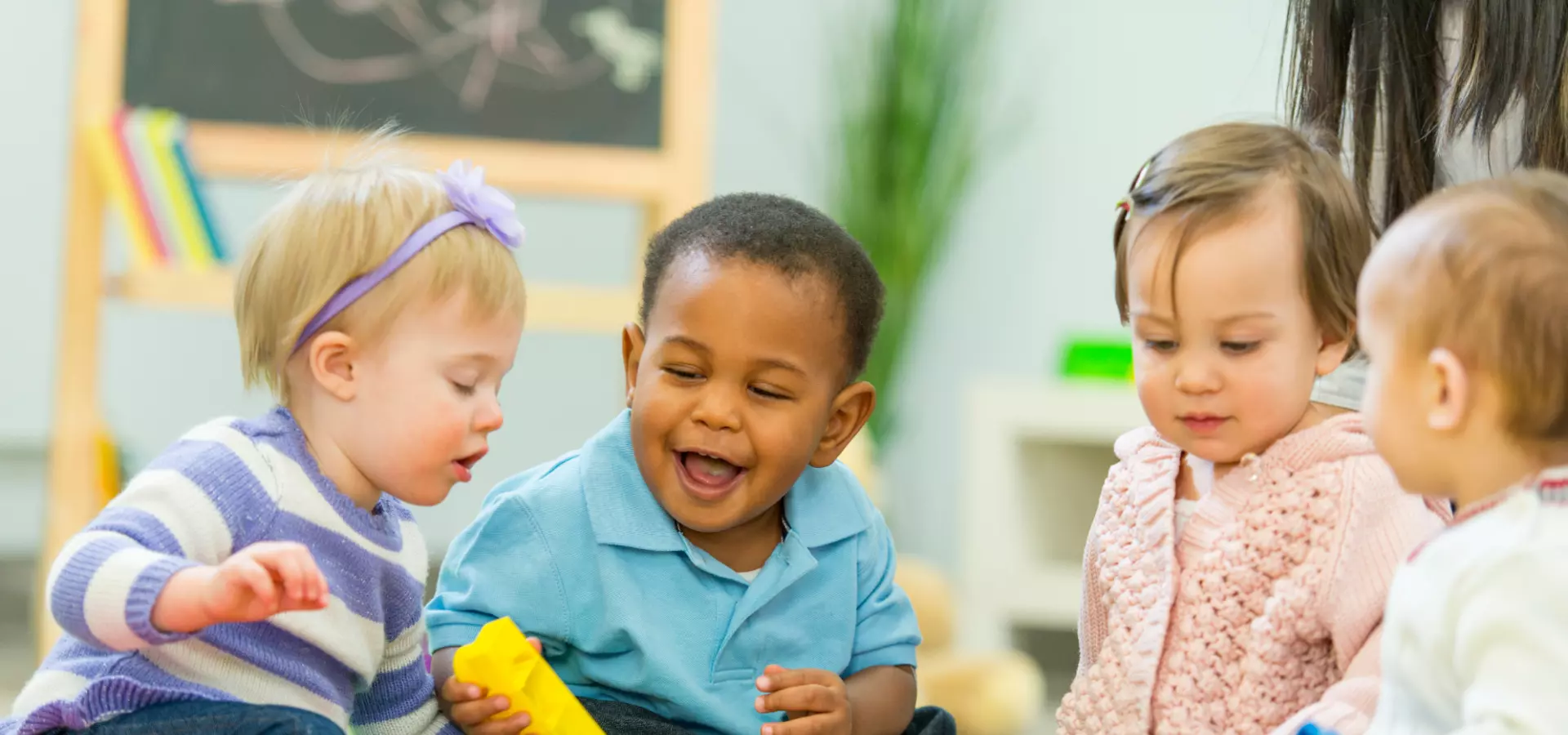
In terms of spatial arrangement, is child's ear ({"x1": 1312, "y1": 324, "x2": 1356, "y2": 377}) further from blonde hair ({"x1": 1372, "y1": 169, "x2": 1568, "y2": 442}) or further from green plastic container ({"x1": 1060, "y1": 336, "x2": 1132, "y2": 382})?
green plastic container ({"x1": 1060, "y1": 336, "x2": 1132, "y2": 382})

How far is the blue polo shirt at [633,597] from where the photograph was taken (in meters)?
1.31

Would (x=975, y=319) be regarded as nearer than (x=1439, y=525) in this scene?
No

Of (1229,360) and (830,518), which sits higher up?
(1229,360)

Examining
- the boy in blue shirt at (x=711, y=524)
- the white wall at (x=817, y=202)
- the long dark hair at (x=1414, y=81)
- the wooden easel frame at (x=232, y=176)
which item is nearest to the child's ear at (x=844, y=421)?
the boy in blue shirt at (x=711, y=524)

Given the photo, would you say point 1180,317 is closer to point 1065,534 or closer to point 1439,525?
point 1439,525

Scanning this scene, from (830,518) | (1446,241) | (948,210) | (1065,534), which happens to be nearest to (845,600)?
(830,518)

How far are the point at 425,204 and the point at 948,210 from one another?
2.62m

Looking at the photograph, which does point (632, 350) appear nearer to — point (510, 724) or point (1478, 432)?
point (510, 724)

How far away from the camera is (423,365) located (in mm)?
1173

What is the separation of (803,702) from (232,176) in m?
2.05

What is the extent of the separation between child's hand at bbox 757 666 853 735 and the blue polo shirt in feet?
0.20

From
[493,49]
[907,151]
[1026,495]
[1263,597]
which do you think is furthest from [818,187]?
[1263,597]

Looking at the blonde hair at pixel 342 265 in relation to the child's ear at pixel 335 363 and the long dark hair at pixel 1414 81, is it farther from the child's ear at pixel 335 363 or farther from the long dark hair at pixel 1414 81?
the long dark hair at pixel 1414 81

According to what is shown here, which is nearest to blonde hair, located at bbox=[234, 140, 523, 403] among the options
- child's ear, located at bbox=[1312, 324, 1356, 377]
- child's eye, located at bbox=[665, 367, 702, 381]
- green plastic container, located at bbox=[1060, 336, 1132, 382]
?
child's eye, located at bbox=[665, 367, 702, 381]
